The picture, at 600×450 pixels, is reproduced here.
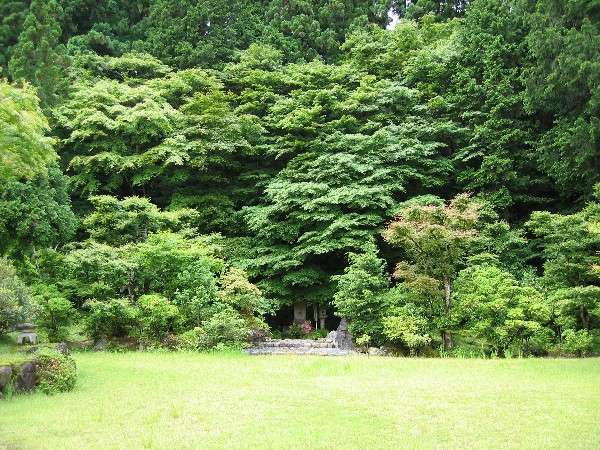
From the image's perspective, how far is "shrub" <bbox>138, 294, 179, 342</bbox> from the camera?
1377cm

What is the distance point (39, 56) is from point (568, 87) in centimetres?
1718

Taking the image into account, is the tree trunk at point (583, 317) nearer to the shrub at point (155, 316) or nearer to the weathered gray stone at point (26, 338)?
the shrub at point (155, 316)

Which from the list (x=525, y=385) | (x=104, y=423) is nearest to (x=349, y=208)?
(x=525, y=385)

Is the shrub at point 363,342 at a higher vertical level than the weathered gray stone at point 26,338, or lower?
lower

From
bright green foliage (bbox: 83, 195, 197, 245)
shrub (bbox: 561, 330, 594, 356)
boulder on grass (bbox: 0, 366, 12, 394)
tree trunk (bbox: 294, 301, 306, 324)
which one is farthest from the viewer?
tree trunk (bbox: 294, 301, 306, 324)

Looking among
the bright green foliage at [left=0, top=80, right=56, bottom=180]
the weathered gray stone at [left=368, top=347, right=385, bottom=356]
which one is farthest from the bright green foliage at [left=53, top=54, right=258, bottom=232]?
the bright green foliage at [left=0, top=80, right=56, bottom=180]

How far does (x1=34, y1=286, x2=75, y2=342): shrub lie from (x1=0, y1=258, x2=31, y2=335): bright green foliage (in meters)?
2.54

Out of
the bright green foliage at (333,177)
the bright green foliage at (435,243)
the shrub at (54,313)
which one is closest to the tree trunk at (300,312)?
the bright green foliage at (333,177)

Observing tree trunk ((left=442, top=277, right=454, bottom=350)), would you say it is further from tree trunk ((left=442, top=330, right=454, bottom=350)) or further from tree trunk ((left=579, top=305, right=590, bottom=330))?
tree trunk ((left=579, top=305, right=590, bottom=330))

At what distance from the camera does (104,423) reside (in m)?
6.29

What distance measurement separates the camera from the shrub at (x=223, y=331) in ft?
45.3

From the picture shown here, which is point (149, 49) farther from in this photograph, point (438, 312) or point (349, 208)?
point (438, 312)

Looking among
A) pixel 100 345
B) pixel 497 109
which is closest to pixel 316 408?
pixel 100 345

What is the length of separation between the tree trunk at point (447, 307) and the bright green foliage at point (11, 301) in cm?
944
